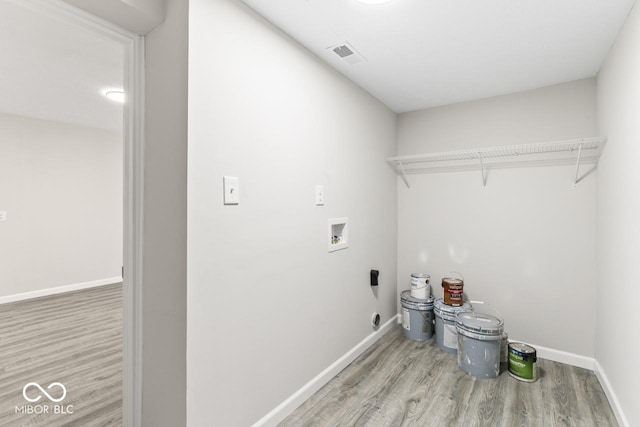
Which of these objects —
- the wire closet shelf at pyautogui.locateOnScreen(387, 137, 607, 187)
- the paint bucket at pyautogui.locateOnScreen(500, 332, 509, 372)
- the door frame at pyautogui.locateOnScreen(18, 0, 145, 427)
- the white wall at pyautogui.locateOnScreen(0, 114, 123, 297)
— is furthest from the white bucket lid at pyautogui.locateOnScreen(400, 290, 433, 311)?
the white wall at pyautogui.locateOnScreen(0, 114, 123, 297)

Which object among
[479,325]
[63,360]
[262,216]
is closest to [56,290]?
[63,360]

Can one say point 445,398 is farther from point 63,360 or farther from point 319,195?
point 63,360

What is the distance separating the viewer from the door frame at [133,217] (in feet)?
4.93

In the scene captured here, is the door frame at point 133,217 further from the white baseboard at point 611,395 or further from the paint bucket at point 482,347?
the white baseboard at point 611,395

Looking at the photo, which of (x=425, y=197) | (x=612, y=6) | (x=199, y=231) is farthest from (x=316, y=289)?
(x=612, y=6)

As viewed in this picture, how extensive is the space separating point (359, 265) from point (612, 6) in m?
2.11

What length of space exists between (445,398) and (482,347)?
480mm

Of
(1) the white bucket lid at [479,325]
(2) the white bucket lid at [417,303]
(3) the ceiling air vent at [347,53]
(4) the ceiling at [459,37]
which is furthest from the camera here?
(2) the white bucket lid at [417,303]

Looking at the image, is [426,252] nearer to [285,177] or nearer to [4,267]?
[285,177]

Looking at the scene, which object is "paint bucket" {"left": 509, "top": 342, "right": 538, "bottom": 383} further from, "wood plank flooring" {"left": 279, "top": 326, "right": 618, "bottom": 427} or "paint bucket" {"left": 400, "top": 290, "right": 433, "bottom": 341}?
"paint bucket" {"left": 400, "top": 290, "right": 433, "bottom": 341}

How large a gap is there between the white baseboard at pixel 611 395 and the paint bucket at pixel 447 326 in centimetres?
89

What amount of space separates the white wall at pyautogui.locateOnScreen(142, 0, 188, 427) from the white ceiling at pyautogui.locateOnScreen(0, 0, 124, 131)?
342mm

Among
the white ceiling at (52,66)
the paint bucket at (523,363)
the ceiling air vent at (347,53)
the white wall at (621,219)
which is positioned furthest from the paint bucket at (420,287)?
the white ceiling at (52,66)

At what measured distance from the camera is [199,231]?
1353 millimetres
